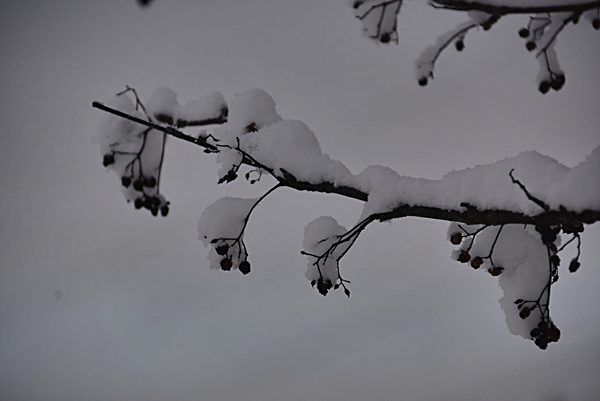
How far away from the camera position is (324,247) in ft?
7.32

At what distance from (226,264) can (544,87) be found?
7.29 ft

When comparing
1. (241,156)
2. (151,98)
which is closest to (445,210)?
(241,156)

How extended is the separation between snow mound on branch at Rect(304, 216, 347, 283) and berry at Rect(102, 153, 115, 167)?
49.0 inches

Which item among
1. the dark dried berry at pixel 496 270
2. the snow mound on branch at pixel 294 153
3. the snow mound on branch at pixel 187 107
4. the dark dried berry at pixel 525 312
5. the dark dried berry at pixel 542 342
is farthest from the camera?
the snow mound on branch at pixel 187 107

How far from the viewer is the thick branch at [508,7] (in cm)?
169

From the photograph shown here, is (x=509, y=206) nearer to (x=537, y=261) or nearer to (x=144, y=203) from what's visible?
(x=537, y=261)

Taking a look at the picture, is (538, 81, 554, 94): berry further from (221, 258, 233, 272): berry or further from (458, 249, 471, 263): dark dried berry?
(221, 258, 233, 272): berry

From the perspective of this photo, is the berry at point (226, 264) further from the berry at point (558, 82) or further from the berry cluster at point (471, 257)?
the berry at point (558, 82)

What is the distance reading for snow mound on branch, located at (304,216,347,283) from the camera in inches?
88.1

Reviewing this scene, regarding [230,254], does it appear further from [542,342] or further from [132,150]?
[542,342]

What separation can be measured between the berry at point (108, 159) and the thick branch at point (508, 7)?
76.1 inches

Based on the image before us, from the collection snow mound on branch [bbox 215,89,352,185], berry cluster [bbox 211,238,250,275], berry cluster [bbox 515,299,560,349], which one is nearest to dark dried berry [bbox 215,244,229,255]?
berry cluster [bbox 211,238,250,275]

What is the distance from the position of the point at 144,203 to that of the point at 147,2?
4.85 ft

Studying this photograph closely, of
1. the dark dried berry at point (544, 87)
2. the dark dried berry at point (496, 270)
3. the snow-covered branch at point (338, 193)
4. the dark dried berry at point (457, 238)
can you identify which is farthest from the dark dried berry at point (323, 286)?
the dark dried berry at point (544, 87)
